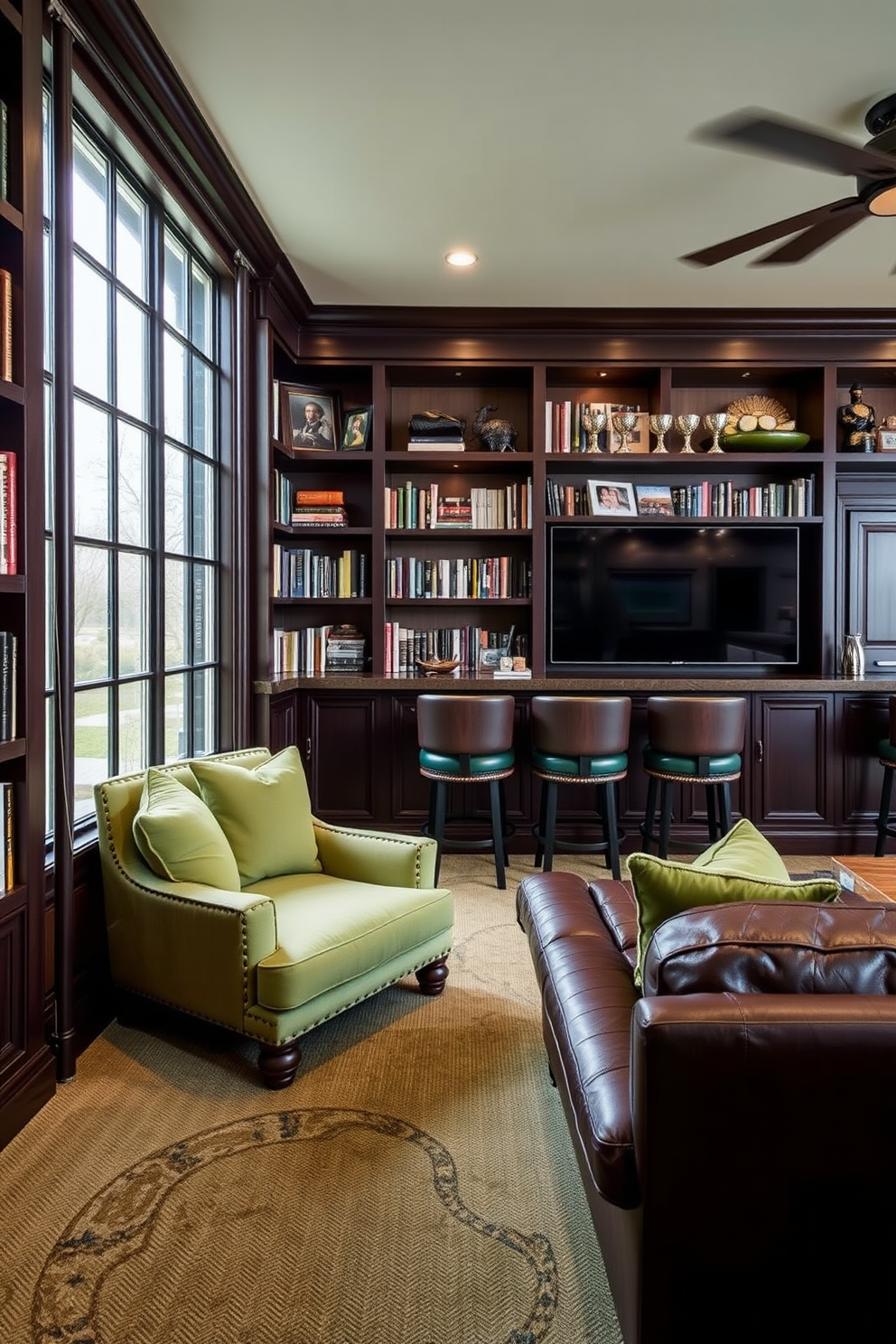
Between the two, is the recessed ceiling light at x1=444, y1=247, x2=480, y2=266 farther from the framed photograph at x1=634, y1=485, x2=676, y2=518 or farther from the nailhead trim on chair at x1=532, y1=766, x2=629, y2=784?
the nailhead trim on chair at x1=532, y1=766, x2=629, y2=784

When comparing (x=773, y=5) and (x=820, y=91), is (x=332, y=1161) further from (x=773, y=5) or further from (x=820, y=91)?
(x=820, y=91)

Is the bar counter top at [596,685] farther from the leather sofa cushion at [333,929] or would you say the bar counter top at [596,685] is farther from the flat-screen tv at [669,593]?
the leather sofa cushion at [333,929]

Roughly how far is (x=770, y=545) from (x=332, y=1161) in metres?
4.07

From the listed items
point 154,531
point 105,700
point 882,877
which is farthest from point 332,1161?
point 154,531

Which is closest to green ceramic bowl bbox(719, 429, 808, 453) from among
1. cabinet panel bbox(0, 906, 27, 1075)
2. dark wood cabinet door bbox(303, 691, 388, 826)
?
dark wood cabinet door bbox(303, 691, 388, 826)

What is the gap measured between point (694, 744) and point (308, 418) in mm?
2786

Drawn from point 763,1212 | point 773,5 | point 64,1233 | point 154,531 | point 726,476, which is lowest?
point 64,1233

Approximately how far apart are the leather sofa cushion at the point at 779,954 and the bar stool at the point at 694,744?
8.73 ft

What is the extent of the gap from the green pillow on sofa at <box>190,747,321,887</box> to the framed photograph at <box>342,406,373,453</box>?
2.48 metres

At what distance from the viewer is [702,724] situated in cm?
380

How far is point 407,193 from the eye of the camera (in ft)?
10.8

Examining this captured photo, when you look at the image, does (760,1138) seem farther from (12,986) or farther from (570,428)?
(570,428)

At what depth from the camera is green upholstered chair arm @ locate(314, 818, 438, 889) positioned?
8.95 feet

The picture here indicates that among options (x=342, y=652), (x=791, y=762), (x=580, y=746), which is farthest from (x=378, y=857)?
(x=791, y=762)
